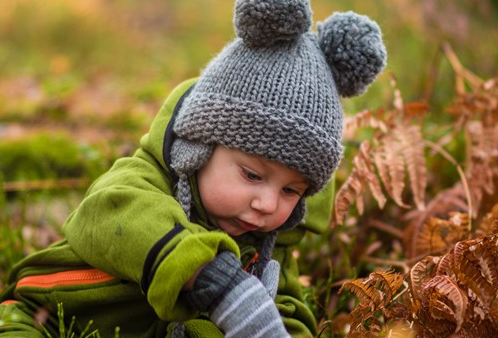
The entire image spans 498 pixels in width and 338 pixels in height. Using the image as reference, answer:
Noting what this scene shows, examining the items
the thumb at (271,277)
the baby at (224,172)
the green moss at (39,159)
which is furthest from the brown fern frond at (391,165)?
the green moss at (39,159)

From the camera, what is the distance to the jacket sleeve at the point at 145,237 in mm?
1846

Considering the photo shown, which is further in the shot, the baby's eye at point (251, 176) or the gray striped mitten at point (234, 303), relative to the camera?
the baby's eye at point (251, 176)

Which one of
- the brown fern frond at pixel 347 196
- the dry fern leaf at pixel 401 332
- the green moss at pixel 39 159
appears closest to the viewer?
the dry fern leaf at pixel 401 332

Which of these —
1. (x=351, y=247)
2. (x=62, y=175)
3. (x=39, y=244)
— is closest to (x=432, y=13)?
(x=351, y=247)

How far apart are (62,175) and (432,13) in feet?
11.5

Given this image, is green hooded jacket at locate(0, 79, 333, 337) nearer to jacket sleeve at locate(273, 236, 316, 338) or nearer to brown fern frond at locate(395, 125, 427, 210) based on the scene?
jacket sleeve at locate(273, 236, 316, 338)

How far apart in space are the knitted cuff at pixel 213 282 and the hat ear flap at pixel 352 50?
36.4 inches

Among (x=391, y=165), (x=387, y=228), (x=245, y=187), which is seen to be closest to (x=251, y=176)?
(x=245, y=187)

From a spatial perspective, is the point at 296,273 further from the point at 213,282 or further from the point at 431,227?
the point at 213,282

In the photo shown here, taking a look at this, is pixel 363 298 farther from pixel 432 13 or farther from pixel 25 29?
pixel 25 29

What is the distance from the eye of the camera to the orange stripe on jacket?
2297 mm

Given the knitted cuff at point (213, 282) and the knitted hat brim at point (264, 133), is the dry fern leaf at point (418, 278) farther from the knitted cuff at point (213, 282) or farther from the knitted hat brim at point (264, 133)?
the knitted cuff at point (213, 282)

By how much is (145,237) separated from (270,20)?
0.86m

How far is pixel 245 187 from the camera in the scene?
2205 millimetres
